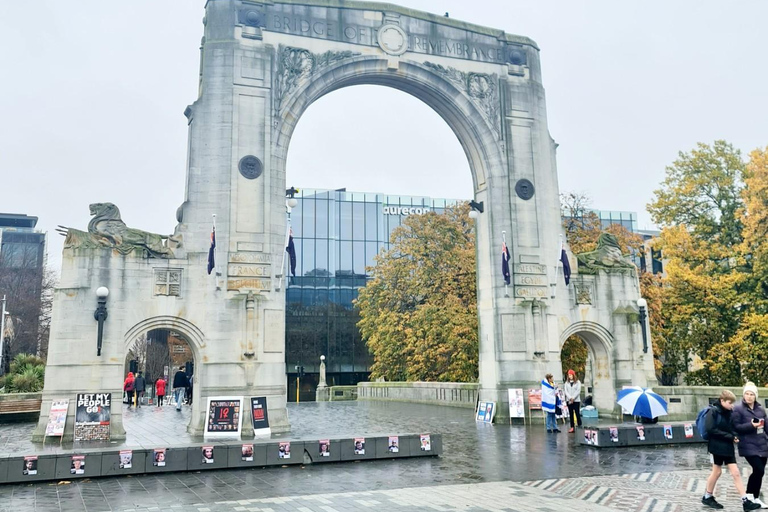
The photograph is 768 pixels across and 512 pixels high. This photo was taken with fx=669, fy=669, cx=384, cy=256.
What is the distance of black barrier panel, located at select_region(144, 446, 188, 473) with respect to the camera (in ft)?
42.4

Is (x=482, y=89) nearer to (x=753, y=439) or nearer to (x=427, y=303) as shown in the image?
(x=427, y=303)

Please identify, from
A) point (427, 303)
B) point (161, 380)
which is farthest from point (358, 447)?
point (161, 380)

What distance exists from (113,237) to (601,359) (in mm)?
17298

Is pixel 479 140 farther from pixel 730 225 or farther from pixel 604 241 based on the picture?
pixel 730 225

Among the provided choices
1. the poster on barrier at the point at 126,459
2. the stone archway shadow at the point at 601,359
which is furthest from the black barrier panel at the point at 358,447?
the stone archway shadow at the point at 601,359

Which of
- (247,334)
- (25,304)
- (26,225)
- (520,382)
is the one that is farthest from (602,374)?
(26,225)

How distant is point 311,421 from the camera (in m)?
24.5

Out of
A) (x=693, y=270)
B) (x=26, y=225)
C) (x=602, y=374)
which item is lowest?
(x=602, y=374)

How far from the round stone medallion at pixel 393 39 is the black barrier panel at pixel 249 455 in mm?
15247

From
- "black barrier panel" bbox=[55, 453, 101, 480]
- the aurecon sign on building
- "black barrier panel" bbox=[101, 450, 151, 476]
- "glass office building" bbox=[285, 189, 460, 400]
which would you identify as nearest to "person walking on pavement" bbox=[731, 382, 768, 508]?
"black barrier panel" bbox=[101, 450, 151, 476]

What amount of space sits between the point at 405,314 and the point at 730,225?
16577mm

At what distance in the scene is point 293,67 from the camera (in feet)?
73.4

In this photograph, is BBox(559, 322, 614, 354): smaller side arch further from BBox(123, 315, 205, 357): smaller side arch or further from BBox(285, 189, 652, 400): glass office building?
BBox(285, 189, 652, 400): glass office building

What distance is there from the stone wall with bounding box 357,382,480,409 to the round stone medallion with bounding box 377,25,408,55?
526 inches
